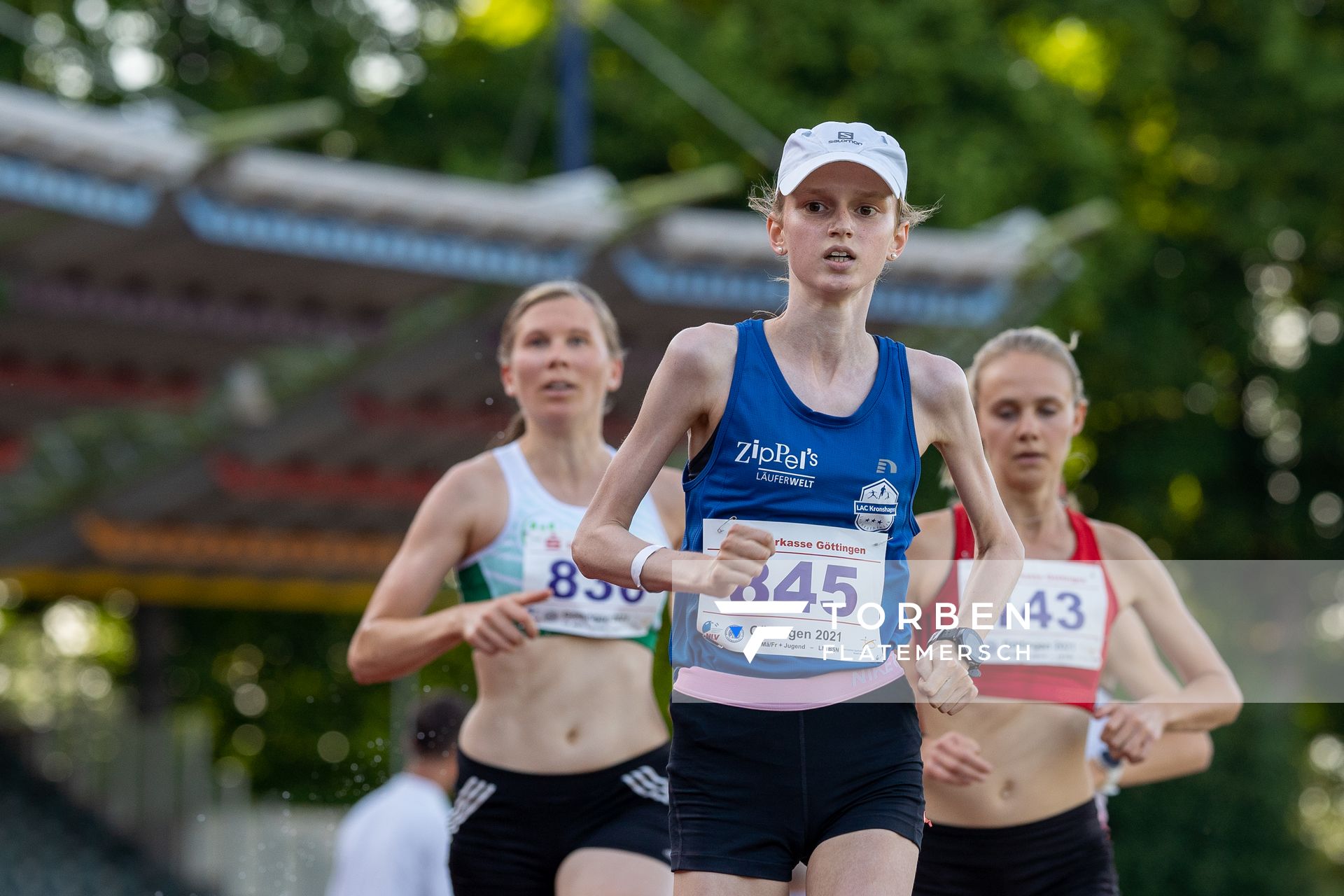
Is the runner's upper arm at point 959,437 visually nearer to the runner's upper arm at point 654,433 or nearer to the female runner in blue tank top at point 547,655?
the runner's upper arm at point 654,433

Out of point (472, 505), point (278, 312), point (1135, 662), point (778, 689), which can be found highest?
point (278, 312)

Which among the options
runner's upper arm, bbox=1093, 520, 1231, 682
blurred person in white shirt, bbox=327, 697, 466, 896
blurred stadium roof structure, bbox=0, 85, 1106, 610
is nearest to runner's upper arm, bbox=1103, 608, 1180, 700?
runner's upper arm, bbox=1093, 520, 1231, 682

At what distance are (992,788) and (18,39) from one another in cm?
1988

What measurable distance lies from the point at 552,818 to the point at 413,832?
2658mm

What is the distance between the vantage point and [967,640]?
3396 millimetres

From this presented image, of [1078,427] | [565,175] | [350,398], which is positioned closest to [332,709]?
[350,398]

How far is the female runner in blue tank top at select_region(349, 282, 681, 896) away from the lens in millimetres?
4641

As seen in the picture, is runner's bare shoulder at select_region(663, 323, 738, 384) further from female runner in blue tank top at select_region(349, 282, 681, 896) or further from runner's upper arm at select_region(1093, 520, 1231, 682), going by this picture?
runner's upper arm at select_region(1093, 520, 1231, 682)

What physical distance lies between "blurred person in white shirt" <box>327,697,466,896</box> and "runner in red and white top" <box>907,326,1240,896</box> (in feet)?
9.22

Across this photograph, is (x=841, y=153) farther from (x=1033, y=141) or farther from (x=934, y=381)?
(x=1033, y=141)

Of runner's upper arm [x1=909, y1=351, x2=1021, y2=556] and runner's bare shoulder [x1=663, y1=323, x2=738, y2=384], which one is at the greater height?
runner's bare shoulder [x1=663, y1=323, x2=738, y2=384]

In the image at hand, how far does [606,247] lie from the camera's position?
714 inches

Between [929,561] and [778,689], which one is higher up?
[929,561]

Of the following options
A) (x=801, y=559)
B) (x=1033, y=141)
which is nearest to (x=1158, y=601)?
(x=801, y=559)
